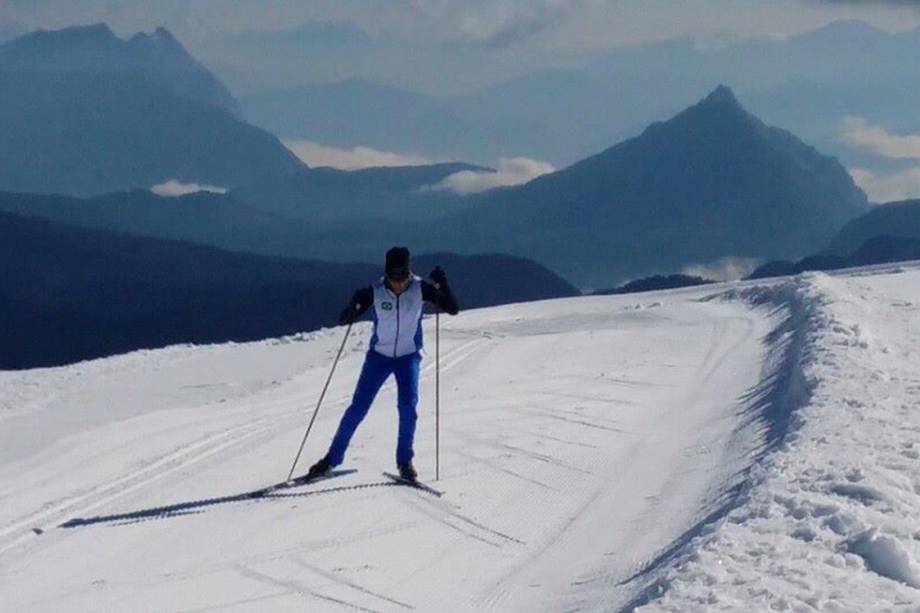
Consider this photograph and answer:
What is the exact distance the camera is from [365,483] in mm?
11117

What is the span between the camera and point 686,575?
7.08 m

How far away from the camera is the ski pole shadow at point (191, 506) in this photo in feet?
32.7

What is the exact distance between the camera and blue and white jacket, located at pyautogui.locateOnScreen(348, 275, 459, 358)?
35.9ft

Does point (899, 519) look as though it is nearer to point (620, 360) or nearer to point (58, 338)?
point (620, 360)

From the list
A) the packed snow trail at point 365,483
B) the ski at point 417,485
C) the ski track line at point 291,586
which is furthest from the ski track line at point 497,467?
the ski track line at point 291,586

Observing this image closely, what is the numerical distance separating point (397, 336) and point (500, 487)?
4.55 feet

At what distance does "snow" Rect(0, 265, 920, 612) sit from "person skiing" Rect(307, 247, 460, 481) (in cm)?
36

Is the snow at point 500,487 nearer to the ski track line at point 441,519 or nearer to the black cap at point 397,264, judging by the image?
the ski track line at point 441,519

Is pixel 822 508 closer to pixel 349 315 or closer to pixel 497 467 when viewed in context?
pixel 497 467

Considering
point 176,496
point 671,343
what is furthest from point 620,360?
point 176,496

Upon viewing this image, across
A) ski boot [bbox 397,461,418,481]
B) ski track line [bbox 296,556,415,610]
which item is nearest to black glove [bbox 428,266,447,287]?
ski boot [bbox 397,461,418,481]

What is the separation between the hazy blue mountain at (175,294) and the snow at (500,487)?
324 feet

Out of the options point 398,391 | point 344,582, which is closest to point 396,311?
point 398,391

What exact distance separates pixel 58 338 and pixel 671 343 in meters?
128
